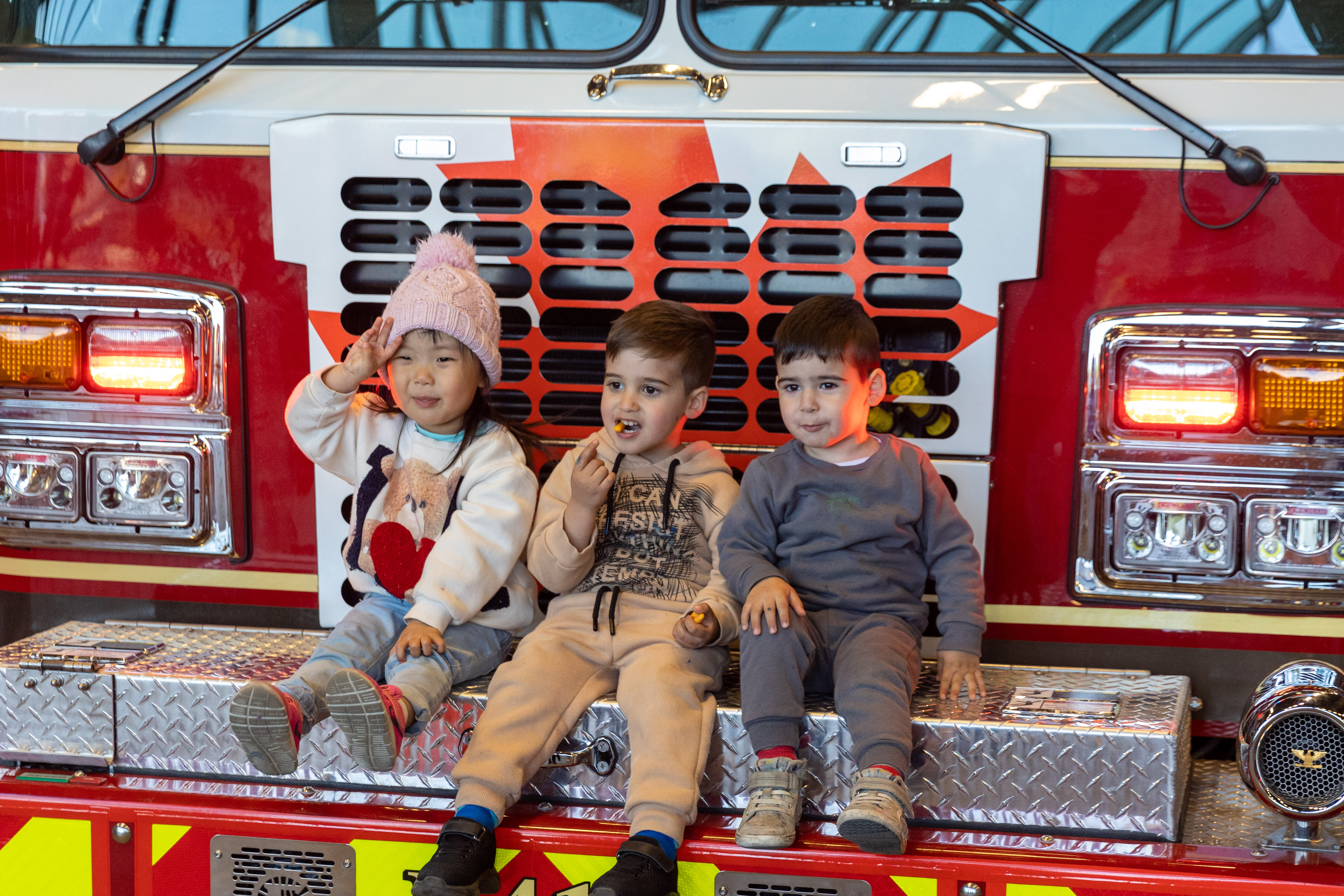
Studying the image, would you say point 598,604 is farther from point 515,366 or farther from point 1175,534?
point 1175,534

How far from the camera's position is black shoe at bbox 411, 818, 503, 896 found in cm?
214

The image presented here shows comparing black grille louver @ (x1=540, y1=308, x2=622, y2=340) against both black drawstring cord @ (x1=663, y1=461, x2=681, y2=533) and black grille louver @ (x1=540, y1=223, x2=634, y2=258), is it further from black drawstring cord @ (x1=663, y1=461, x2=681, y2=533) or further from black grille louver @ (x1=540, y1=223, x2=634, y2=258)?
black drawstring cord @ (x1=663, y1=461, x2=681, y2=533)

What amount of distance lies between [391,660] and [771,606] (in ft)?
2.43

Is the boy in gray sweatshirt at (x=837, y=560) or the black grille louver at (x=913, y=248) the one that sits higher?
the black grille louver at (x=913, y=248)

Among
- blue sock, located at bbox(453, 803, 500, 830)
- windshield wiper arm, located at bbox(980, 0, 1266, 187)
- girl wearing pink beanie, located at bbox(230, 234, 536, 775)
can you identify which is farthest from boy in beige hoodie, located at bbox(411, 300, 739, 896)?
windshield wiper arm, located at bbox(980, 0, 1266, 187)

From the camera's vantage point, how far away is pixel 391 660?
2.56 metres

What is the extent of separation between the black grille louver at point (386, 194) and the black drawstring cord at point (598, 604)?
2.74 ft

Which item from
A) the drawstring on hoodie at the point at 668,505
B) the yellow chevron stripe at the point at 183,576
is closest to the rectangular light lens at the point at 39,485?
the yellow chevron stripe at the point at 183,576

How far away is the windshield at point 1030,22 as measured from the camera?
8.01 feet

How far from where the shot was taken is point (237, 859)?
2342mm

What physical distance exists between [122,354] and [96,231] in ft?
0.87

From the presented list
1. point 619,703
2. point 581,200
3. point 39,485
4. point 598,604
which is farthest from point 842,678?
point 39,485

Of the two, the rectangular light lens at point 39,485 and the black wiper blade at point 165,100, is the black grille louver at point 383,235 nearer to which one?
the black wiper blade at point 165,100

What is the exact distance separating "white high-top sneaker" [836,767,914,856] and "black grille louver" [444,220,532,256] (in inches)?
48.4
